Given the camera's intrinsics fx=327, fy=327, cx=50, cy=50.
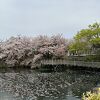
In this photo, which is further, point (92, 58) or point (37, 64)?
point (37, 64)

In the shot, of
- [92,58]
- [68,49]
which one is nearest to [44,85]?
[92,58]

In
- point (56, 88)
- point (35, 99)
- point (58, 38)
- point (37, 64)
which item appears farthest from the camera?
point (58, 38)

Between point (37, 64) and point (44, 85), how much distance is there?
28.1 metres

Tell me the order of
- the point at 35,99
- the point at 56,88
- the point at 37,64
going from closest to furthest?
the point at 35,99
the point at 56,88
the point at 37,64

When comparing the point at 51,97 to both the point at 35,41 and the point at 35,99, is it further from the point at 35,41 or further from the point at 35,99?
the point at 35,41

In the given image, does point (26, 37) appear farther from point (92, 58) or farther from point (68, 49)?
point (92, 58)

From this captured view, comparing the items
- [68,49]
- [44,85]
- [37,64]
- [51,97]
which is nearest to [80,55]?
[68,49]

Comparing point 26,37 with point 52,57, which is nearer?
point 52,57

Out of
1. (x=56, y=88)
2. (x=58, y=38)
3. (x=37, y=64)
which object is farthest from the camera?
(x=58, y=38)

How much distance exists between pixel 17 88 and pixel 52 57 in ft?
105

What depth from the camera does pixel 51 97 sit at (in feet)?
97.8

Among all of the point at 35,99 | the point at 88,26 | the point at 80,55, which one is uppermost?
the point at 88,26

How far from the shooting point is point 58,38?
7112cm

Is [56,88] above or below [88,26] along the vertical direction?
below
